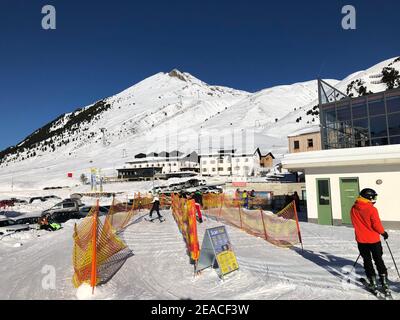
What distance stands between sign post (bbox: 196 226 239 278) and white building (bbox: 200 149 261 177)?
91.9 metres

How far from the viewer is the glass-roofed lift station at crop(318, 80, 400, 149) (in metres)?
16.2

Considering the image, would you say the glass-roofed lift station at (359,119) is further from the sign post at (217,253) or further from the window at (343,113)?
the sign post at (217,253)

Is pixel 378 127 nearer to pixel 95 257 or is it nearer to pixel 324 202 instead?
pixel 324 202

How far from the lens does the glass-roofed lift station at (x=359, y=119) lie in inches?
639

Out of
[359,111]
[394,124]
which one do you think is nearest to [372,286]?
[394,124]

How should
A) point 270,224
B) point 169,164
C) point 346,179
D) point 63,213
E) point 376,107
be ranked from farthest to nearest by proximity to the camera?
point 169,164 < point 63,213 < point 376,107 < point 346,179 < point 270,224

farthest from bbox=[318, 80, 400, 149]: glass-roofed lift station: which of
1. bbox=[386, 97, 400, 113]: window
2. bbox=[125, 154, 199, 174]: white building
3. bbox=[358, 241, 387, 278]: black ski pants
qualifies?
bbox=[125, 154, 199, 174]: white building

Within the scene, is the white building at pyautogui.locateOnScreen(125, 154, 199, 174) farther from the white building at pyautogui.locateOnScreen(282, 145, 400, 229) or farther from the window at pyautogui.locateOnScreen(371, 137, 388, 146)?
the white building at pyautogui.locateOnScreen(282, 145, 400, 229)

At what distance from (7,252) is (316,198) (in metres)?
13.3

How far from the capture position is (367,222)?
218 inches

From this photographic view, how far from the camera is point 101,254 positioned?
6965 millimetres

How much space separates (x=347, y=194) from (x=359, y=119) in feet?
18.6
